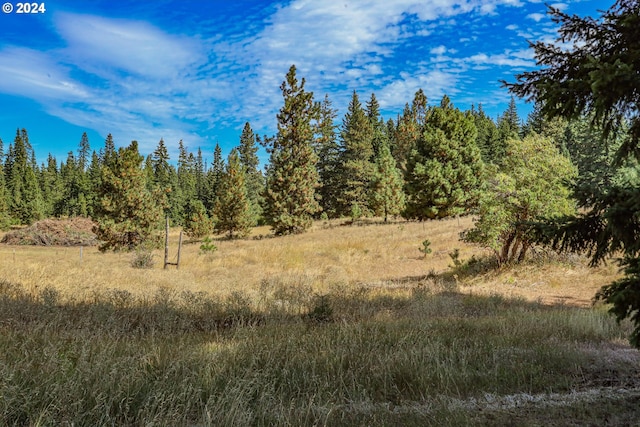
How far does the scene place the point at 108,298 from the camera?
347 inches

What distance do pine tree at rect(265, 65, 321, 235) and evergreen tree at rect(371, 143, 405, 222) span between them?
7.21 m

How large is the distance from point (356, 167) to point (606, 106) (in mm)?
46980

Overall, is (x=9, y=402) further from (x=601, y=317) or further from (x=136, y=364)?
(x=601, y=317)

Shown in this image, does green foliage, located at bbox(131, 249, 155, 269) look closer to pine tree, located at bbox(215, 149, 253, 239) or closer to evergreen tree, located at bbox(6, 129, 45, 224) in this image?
pine tree, located at bbox(215, 149, 253, 239)

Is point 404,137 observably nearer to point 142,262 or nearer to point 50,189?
point 142,262

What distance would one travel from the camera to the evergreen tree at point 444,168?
107ft

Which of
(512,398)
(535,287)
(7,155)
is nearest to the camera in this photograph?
(512,398)

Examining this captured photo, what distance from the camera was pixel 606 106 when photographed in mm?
3244

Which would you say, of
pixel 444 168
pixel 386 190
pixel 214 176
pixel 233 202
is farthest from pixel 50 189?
pixel 444 168

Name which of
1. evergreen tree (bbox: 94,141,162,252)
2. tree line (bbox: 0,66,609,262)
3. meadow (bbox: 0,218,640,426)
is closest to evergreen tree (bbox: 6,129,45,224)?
tree line (bbox: 0,66,609,262)

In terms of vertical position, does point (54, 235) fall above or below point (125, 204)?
below

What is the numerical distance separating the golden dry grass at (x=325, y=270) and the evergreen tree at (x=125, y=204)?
8.35 ft

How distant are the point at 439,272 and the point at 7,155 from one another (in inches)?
3819

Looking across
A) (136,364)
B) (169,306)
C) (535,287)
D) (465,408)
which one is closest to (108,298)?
(169,306)
